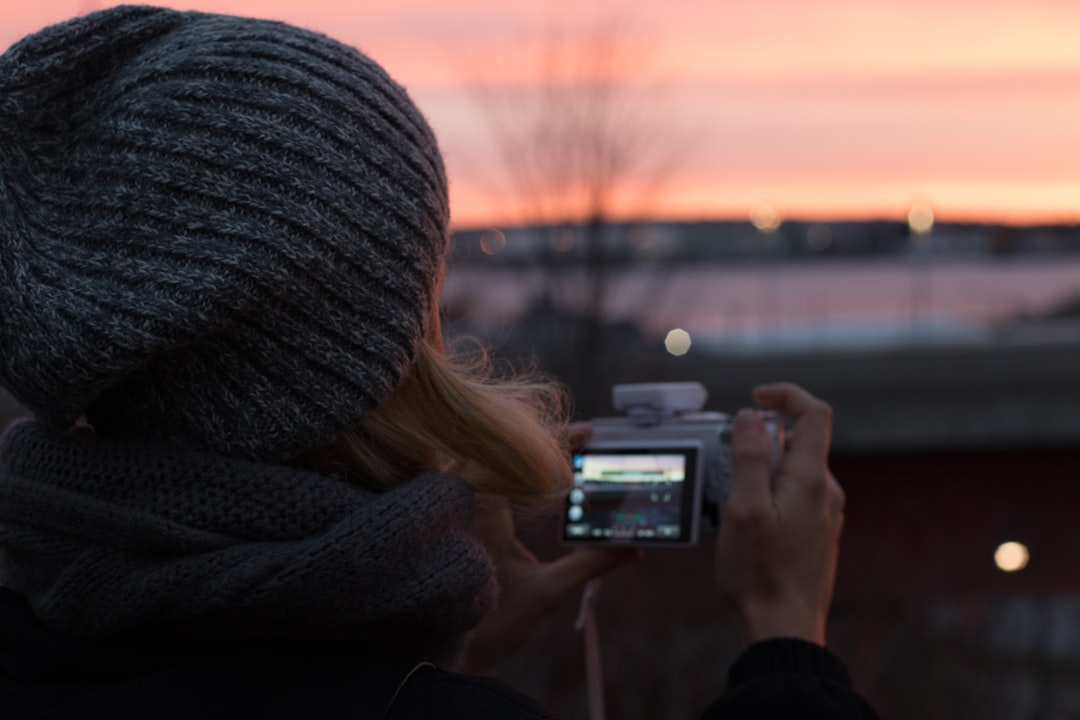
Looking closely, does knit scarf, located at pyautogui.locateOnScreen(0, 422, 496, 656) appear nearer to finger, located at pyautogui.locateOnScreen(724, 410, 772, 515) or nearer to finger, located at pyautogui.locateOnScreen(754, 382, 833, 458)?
finger, located at pyautogui.locateOnScreen(724, 410, 772, 515)

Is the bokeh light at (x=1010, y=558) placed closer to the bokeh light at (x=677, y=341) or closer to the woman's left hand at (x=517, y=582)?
the woman's left hand at (x=517, y=582)

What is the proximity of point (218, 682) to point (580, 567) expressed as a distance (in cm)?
114

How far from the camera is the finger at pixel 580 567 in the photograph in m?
2.36

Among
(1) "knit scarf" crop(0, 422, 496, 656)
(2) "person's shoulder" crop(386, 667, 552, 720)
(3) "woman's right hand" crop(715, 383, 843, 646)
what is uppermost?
(1) "knit scarf" crop(0, 422, 496, 656)

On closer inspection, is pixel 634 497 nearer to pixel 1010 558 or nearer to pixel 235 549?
pixel 235 549

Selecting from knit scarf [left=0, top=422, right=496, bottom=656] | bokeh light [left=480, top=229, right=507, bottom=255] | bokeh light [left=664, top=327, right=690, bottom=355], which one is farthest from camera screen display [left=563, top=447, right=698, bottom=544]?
bokeh light [left=664, top=327, right=690, bottom=355]

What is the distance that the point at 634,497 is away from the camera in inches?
93.7

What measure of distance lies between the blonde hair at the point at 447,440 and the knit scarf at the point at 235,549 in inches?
2.0

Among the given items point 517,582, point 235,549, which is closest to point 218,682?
point 235,549

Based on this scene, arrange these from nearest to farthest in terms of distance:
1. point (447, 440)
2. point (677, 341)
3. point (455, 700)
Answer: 1. point (455, 700)
2. point (447, 440)
3. point (677, 341)

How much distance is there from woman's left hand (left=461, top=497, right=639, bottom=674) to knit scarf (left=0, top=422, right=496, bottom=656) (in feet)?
2.43

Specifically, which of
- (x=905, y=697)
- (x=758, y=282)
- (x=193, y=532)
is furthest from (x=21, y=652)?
(x=758, y=282)

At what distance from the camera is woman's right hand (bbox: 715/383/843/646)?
6.86ft

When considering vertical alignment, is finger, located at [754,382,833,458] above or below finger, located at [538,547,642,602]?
above
